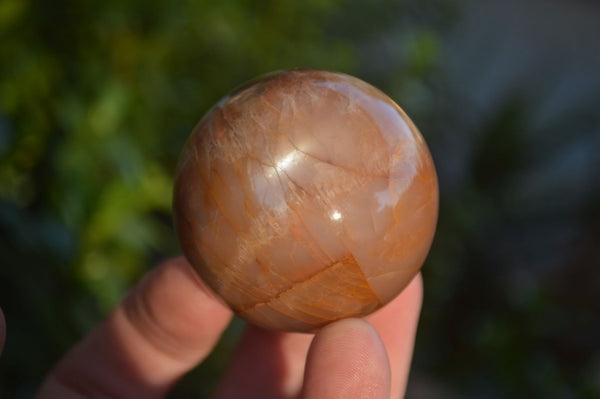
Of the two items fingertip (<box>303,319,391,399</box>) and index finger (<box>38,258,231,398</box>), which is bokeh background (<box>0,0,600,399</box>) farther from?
fingertip (<box>303,319,391,399</box>)

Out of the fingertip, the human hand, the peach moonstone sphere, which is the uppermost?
the peach moonstone sphere

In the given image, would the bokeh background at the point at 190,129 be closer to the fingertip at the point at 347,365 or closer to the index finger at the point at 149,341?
the index finger at the point at 149,341

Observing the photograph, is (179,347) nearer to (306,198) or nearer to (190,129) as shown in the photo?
(306,198)

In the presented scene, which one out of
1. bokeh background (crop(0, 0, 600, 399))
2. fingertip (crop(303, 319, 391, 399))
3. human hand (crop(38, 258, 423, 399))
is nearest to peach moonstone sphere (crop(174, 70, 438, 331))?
fingertip (crop(303, 319, 391, 399))

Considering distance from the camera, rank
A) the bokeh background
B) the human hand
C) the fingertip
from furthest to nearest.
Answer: the bokeh background < the human hand < the fingertip

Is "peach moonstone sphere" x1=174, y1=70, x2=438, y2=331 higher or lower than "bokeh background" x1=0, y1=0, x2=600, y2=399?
higher

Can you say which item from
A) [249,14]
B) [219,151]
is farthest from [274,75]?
[249,14]

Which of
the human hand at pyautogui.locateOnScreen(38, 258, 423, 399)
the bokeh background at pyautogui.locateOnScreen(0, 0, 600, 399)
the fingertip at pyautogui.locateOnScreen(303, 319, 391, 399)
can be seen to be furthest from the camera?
the bokeh background at pyautogui.locateOnScreen(0, 0, 600, 399)

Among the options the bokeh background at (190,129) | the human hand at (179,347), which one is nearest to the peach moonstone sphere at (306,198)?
the human hand at (179,347)
